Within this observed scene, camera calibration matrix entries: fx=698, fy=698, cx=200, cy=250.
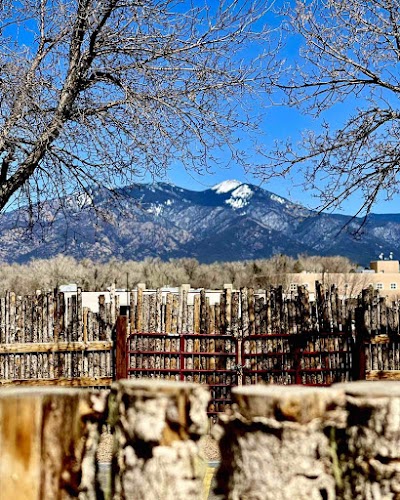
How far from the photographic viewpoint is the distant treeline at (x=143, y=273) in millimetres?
53281

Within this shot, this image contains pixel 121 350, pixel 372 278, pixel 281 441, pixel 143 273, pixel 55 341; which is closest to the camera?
pixel 281 441

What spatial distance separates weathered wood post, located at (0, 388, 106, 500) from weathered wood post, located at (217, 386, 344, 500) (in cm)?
62

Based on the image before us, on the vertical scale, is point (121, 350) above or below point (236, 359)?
above

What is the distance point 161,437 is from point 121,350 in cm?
822

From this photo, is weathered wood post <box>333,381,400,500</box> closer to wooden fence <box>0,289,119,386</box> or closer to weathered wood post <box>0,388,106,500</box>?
weathered wood post <box>0,388,106,500</box>

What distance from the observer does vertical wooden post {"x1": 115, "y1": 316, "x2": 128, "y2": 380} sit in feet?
35.2

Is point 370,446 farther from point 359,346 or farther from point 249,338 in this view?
point 249,338

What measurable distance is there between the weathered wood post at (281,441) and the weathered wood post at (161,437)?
0.53ft

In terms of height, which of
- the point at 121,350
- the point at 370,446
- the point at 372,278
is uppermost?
the point at 372,278

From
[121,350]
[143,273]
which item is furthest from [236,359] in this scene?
[143,273]

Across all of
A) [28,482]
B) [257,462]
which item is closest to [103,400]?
[28,482]

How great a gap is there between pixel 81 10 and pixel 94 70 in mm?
696

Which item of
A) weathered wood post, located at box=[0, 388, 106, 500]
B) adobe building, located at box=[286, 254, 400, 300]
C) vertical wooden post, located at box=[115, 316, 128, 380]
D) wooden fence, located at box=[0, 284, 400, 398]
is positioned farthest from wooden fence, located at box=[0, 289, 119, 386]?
adobe building, located at box=[286, 254, 400, 300]

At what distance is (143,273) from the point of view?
2426 inches
